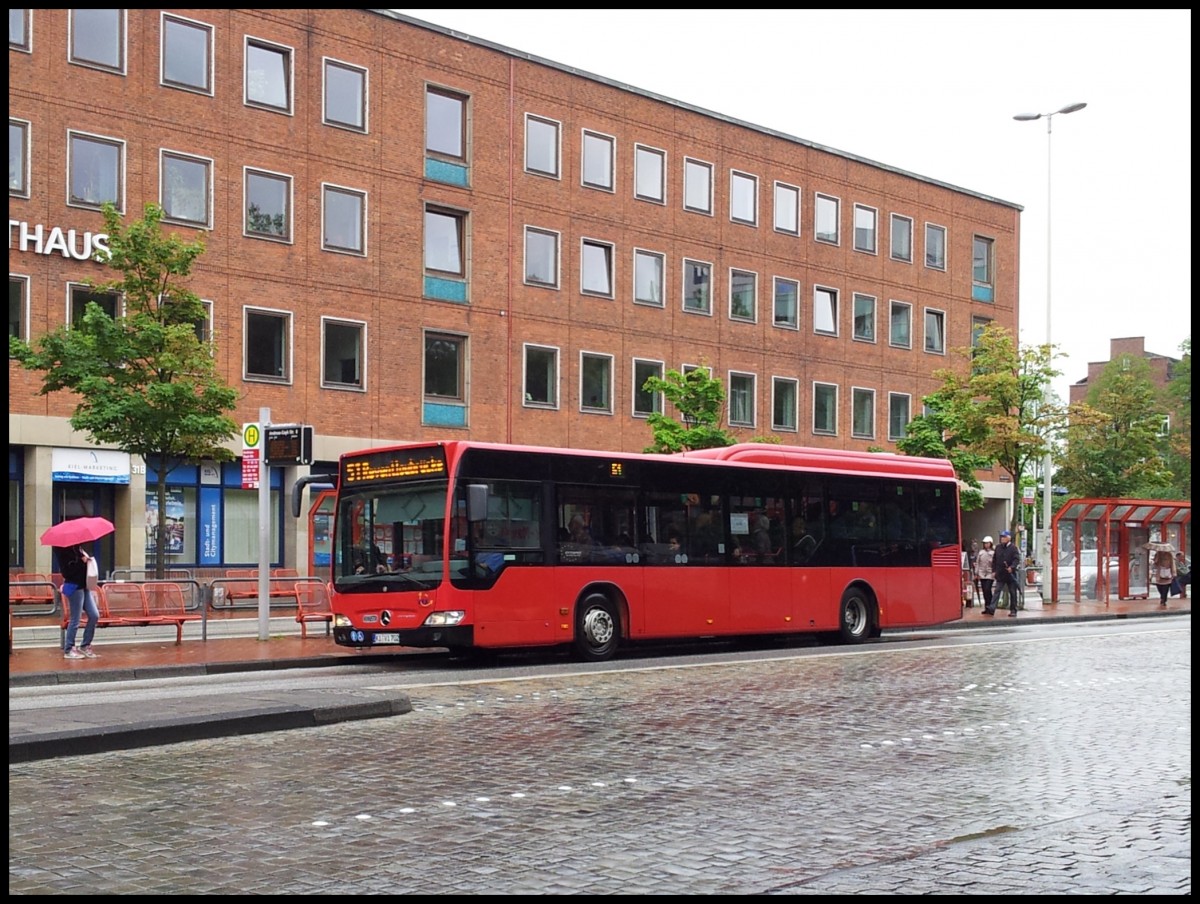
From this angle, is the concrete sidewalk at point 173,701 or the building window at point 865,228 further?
the building window at point 865,228

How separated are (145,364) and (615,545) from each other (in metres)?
12.7

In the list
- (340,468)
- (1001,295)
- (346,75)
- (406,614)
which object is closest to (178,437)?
(340,468)

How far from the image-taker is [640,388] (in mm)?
45906

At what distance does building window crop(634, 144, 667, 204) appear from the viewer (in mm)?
45844

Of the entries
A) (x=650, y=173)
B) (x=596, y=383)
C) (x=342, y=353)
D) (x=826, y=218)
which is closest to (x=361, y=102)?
(x=342, y=353)

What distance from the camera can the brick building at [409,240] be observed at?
34094mm

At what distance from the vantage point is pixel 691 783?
9188 mm

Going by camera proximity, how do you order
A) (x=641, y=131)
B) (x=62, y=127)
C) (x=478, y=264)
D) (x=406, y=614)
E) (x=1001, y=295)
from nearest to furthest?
(x=406, y=614), (x=62, y=127), (x=478, y=264), (x=641, y=131), (x=1001, y=295)

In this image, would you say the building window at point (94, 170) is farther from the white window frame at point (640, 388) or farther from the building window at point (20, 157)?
the white window frame at point (640, 388)

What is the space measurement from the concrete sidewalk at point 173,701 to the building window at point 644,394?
2310 cm

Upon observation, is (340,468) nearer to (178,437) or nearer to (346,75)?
(178,437)

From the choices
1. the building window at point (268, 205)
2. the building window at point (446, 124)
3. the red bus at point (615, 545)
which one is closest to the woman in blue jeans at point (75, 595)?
the red bus at point (615, 545)

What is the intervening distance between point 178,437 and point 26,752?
18776mm

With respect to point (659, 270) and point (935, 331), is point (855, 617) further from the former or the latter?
point (935, 331)
